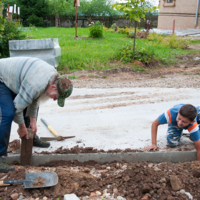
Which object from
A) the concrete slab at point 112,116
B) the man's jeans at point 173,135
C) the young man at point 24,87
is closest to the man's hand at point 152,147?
the concrete slab at point 112,116

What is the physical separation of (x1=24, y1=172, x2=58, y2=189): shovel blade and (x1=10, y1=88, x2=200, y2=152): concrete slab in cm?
83

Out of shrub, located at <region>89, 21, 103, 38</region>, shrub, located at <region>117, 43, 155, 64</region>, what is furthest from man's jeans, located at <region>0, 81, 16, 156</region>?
shrub, located at <region>89, 21, 103, 38</region>

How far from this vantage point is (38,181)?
7.62 feet

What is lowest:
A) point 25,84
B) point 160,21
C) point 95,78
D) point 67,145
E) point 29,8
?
point 67,145

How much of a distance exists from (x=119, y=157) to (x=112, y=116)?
58.7 inches

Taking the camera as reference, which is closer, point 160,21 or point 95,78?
point 95,78

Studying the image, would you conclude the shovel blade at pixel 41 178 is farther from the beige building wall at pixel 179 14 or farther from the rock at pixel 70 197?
the beige building wall at pixel 179 14

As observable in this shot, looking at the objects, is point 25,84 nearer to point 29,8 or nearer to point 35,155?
point 35,155

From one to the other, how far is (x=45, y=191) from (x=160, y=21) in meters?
18.3

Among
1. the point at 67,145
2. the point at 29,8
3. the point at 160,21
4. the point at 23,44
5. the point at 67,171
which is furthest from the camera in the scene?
the point at 29,8

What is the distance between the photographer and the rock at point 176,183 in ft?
7.68

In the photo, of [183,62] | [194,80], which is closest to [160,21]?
[183,62]

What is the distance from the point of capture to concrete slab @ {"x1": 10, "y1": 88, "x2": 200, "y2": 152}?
353 cm

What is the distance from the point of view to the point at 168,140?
338 cm
